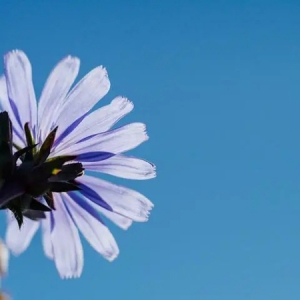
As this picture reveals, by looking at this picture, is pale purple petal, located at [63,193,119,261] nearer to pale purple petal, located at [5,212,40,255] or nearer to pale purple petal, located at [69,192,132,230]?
pale purple petal, located at [69,192,132,230]

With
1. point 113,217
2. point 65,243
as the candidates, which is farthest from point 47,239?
point 113,217

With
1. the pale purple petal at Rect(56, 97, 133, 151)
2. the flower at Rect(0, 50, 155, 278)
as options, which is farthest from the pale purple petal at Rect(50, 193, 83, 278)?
the pale purple petal at Rect(56, 97, 133, 151)

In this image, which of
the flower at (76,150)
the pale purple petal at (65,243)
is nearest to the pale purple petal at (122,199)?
the flower at (76,150)

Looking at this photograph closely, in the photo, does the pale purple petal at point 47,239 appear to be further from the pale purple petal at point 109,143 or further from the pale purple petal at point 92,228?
the pale purple petal at point 109,143

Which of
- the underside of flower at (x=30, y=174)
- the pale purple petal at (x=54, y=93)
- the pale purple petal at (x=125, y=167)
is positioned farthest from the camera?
the pale purple petal at (x=125, y=167)

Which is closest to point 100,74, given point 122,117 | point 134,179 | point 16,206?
point 122,117
